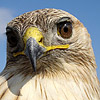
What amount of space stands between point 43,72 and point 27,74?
26 centimetres

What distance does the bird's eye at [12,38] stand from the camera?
4480 mm

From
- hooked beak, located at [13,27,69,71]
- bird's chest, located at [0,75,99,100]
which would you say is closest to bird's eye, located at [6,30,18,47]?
hooked beak, located at [13,27,69,71]

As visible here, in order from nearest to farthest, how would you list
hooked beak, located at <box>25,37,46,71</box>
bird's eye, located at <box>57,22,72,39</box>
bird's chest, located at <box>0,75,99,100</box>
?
1. hooked beak, located at <box>25,37,46,71</box>
2. bird's chest, located at <box>0,75,99,100</box>
3. bird's eye, located at <box>57,22,72,39</box>

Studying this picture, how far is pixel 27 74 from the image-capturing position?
4.33 meters

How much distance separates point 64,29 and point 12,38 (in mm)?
876

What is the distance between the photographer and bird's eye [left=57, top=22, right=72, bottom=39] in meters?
4.45

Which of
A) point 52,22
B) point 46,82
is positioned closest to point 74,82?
point 46,82

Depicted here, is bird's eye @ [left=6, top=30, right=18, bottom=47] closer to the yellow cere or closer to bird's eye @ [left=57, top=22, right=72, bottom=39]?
the yellow cere

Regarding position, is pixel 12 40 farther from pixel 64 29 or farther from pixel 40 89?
pixel 40 89

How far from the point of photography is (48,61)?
426 centimetres

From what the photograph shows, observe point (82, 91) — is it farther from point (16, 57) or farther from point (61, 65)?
point (16, 57)

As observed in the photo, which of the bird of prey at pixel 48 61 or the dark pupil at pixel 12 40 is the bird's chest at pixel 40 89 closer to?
the bird of prey at pixel 48 61

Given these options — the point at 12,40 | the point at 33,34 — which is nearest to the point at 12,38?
the point at 12,40

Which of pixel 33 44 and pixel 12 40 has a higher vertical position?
pixel 12 40
